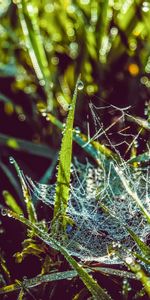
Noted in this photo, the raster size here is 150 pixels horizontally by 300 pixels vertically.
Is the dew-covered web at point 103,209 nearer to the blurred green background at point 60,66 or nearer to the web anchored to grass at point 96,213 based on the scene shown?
the web anchored to grass at point 96,213

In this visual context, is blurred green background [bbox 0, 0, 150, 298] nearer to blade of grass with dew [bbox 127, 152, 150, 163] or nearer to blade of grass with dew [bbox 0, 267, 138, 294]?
blade of grass with dew [bbox 127, 152, 150, 163]

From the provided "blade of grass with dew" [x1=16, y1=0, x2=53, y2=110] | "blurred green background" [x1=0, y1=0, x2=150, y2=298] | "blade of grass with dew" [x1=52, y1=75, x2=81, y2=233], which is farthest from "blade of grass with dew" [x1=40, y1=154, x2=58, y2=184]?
"blade of grass with dew" [x1=52, y1=75, x2=81, y2=233]

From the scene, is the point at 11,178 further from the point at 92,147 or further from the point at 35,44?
the point at 35,44

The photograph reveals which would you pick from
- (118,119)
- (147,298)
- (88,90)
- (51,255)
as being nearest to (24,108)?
(88,90)

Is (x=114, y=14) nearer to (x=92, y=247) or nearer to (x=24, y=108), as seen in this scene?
(x=24, y=108)

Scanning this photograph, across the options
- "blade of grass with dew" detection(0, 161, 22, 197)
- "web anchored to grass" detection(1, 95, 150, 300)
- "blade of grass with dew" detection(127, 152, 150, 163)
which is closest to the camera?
"web anchored to grass" detection(1, 95, 150, 300)

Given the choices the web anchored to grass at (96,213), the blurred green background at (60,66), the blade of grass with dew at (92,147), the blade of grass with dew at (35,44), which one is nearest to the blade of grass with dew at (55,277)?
the web anchored to grass at (96,213)
